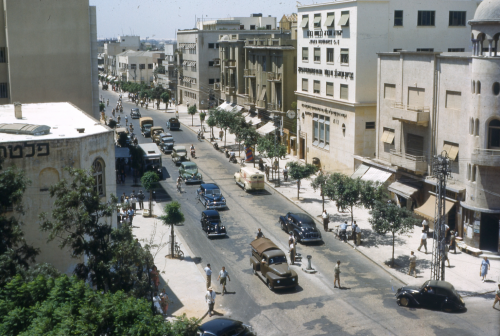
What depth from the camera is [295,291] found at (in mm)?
28906

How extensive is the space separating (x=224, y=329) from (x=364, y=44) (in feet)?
108

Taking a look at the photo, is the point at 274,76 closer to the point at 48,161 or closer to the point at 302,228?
the point at 302,228

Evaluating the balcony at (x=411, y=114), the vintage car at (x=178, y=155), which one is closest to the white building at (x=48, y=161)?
the balcony at (x=411, y=114)

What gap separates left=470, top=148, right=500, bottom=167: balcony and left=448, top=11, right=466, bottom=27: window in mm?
20071

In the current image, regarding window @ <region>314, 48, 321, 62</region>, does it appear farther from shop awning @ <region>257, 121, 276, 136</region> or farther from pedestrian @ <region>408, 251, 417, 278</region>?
pedestrian @ <region>408, 251, 417, 278</region>

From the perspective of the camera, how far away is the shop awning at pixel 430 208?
36.4 meters

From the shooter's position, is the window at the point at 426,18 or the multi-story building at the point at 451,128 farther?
the window at the point at 426,18

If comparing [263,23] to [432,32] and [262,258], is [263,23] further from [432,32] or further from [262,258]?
[262,258]

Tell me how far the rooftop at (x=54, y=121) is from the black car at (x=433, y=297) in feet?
51.6

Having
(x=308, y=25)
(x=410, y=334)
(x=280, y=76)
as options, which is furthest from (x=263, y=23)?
(x=410, y=334)

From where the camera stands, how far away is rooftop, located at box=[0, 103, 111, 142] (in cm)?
2677

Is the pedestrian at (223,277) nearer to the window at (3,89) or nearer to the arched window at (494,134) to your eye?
the arched window at (494,134)

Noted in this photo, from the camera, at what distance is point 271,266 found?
29469mm

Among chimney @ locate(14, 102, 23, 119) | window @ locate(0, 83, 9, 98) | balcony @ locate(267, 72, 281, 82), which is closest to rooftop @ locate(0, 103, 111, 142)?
chimney @ locate(14, 102, 23, 119)
